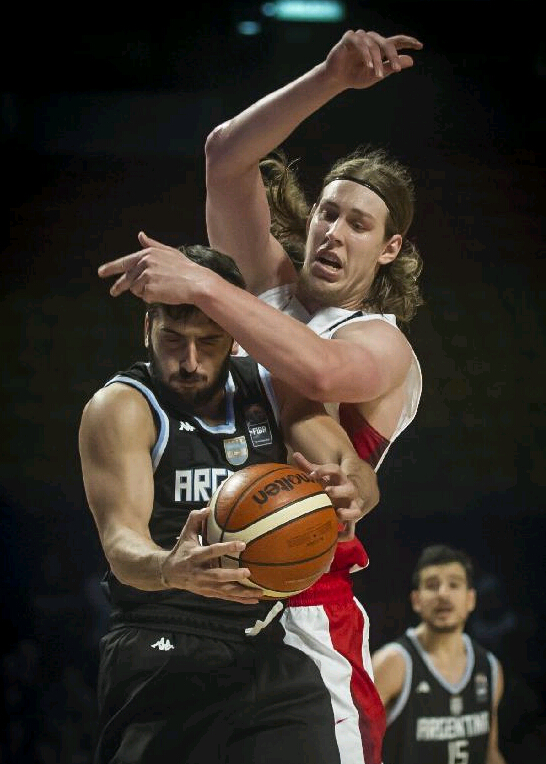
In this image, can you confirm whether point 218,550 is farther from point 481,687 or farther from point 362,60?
point 481,687

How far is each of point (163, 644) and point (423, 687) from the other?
252 centimetres

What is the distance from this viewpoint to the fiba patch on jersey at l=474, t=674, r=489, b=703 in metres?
5.05

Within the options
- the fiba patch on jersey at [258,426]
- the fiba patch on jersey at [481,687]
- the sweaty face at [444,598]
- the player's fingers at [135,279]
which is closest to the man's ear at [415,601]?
the sweaty face at [444,598]

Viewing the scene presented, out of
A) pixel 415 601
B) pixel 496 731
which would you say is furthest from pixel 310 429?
pixel 496 731

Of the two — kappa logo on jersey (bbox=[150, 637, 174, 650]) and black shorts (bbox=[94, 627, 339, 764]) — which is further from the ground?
kappa logo on jersey (bbox=[150, 637, 174, 650])

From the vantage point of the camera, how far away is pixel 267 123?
291 centimetres

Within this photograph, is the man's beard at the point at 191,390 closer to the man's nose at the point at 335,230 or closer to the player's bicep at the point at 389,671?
the man's nose at the point at 335,230

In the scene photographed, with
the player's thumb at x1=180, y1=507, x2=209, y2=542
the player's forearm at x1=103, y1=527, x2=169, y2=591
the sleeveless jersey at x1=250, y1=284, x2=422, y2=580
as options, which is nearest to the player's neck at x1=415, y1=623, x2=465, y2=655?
the sleeveless jersey at x1=250, y1=284, x2=422, y2=580

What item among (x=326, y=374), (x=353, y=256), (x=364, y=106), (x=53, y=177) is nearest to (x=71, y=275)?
(x=53, y=177)

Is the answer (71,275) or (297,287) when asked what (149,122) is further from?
(297,287)

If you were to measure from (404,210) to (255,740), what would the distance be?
4.62 ft

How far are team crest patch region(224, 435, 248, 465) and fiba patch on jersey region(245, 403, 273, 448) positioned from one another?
0.02 m

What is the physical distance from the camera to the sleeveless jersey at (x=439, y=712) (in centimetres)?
486

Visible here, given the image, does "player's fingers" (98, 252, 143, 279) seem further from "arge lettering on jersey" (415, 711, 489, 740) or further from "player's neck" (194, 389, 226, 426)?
"arge lettering on jersey" (415, 711, 489, 740)
